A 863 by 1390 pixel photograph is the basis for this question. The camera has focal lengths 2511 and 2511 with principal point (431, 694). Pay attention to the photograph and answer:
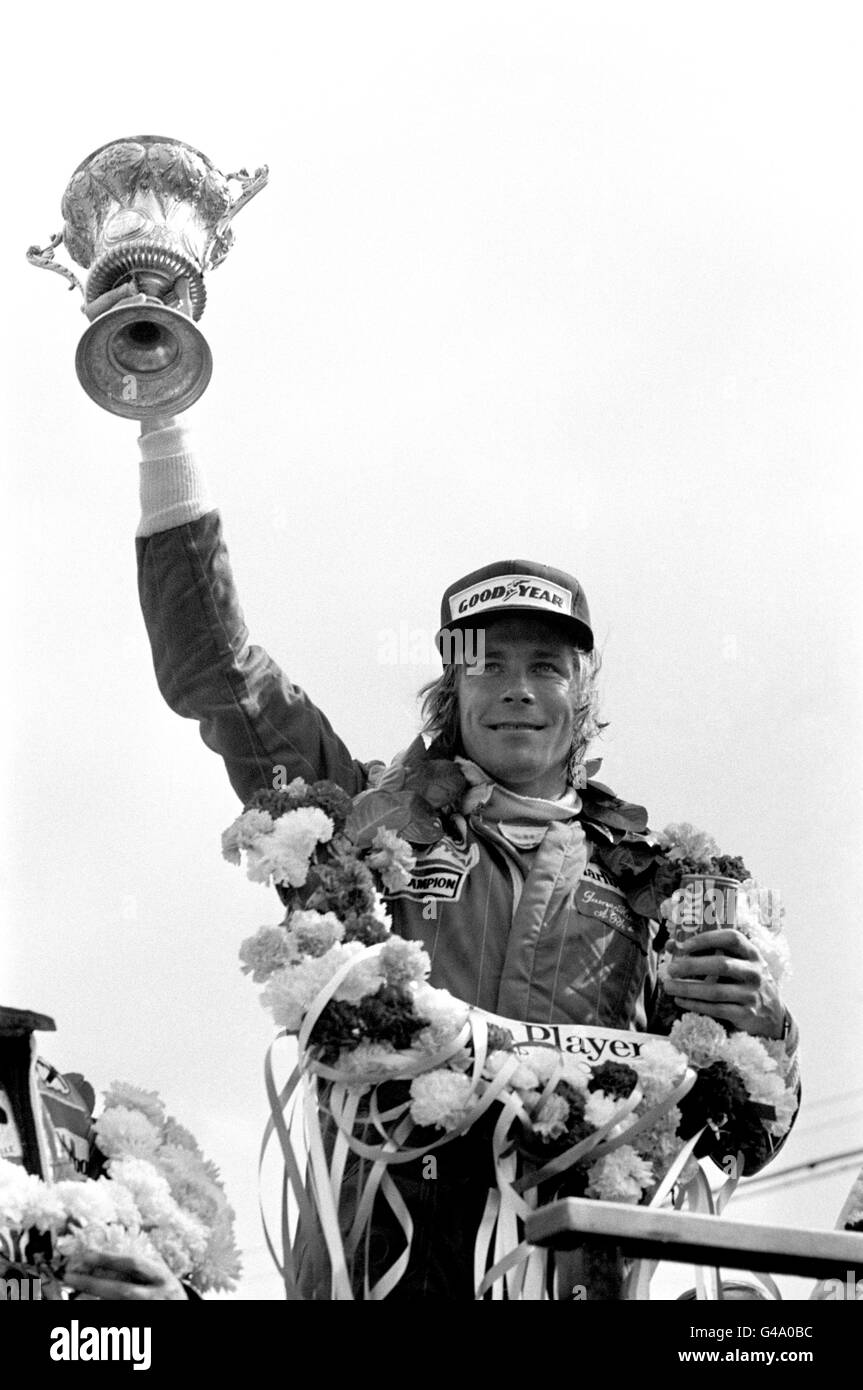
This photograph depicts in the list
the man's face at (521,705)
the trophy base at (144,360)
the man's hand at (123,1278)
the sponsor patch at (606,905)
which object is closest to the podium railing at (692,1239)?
the man's hand at (123,1278)

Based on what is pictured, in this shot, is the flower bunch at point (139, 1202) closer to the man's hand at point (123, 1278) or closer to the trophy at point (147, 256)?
the man's hand at point (123, 1278)

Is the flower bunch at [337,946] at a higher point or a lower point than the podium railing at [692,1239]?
higher

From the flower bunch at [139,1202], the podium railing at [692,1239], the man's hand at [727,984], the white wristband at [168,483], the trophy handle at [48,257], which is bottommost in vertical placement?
the podium railing at [692,1239]

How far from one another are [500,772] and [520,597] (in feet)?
2.15

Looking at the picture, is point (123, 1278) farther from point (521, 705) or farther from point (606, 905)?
point (521, 705)

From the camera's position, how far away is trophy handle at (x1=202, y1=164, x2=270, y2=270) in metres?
9.86

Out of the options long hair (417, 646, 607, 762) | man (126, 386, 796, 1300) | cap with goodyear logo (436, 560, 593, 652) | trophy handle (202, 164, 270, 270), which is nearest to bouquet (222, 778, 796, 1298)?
man (126, 386, 796, 1300)

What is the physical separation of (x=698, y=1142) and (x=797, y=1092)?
1.43ft

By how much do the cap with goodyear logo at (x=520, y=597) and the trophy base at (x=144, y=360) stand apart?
4.12 feet

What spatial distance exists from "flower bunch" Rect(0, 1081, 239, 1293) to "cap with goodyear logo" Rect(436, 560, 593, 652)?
2272mm

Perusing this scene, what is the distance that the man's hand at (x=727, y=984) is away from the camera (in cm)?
847

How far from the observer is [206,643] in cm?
911

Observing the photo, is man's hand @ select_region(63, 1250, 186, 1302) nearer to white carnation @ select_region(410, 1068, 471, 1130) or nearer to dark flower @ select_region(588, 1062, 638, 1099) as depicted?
white carnation @ select_region(410, 1068, 471, 1130)

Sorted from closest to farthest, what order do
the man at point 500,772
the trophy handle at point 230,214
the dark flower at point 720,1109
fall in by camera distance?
1. the dark flower at point 720,1109
2. the man at point 500,772
3. the trophy handle at point 230,214
